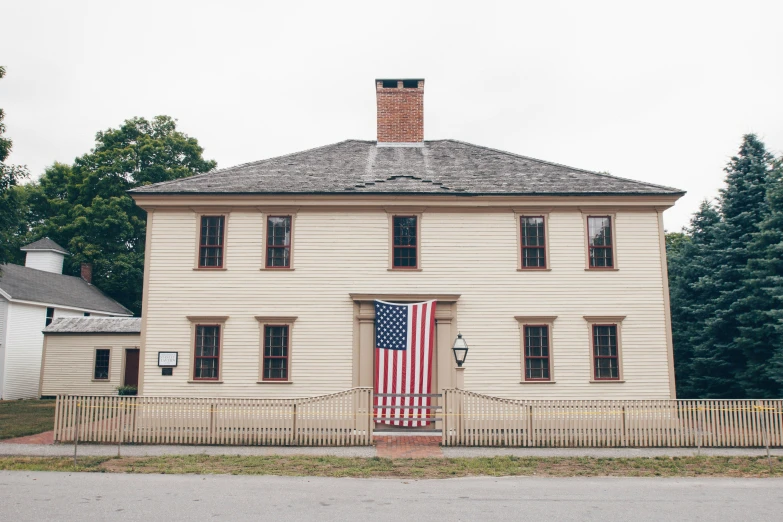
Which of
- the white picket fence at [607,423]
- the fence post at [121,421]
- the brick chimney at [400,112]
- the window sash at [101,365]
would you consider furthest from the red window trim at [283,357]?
the window sash at [101,365]

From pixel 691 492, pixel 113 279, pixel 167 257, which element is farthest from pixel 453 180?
pixel 113 279

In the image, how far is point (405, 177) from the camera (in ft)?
59.7

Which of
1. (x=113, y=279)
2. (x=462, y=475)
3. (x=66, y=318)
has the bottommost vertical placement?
(x=462, y=475)

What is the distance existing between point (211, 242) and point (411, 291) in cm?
590

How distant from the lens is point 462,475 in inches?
431

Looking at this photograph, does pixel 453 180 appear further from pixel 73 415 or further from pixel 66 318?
pixel 66 318

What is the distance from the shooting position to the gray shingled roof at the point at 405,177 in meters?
17.2

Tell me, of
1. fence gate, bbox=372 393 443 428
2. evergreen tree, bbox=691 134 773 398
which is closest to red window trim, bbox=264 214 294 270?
fence gate, bbox=372 393 443 428

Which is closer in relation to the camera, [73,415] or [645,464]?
[645,464]

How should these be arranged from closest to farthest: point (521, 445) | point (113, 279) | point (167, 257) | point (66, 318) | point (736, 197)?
point (521, 445) → point (167, 257) → point (736, 197) → point (66, 318) → point (113, 279)

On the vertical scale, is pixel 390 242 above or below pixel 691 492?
above

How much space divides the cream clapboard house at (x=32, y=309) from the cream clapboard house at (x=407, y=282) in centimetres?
1253

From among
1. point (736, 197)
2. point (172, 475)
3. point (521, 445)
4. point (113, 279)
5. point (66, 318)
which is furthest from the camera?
point (113, 279)

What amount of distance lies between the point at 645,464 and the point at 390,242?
28.2ft
